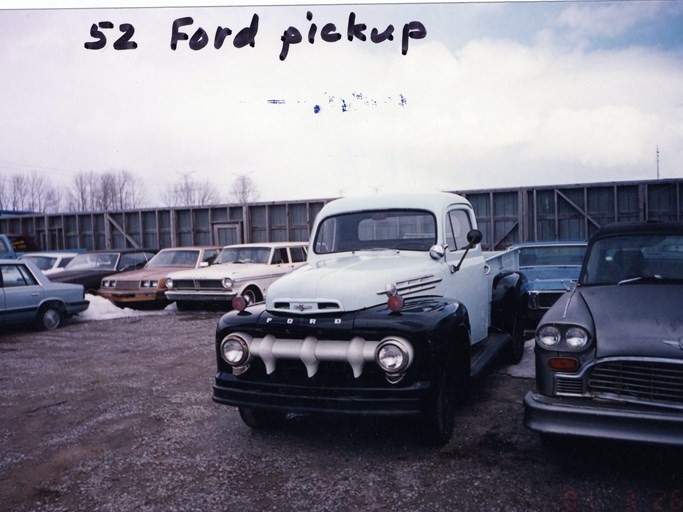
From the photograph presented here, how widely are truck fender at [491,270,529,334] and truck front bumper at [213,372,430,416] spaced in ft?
8.22

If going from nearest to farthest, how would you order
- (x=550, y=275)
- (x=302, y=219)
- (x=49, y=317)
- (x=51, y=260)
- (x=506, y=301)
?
(x=506, y=301)
(x=550, y=275)
(x=49, y=317)
(x=51, y=260)
(x=302, y=219)

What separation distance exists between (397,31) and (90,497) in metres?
4.56

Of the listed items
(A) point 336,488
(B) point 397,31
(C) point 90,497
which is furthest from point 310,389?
(B) point 397,31

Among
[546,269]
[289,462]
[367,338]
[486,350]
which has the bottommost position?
[289,462]

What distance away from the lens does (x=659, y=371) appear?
10.0 feet

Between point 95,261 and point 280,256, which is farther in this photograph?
point 95,261

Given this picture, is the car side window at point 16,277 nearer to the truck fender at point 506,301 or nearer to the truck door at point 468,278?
the truck door at point 468,278

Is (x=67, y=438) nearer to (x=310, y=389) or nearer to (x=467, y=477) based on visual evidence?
(x=310, y=389)

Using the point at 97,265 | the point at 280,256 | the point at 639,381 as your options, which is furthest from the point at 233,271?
the point at 639,381

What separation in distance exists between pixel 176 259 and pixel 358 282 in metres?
10.1

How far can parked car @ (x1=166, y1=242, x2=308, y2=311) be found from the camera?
10.7 meters

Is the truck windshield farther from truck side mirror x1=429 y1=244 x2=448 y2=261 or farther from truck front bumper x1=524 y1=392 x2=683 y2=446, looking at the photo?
truck front bumper x1=524 y1=392 x2=683 y2=446

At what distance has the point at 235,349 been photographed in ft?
12.9
